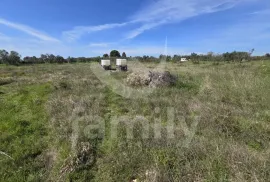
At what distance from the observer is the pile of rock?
1105 centimetres

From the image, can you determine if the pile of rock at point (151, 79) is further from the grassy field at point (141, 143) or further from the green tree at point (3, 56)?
the green tree at point (3, 56)

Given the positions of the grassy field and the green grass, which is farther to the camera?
the green grass

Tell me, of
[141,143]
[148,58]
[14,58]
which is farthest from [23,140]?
[14,58]

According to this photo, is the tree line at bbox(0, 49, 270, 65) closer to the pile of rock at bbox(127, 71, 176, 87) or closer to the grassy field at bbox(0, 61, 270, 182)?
the pile of rock at bbox(127, 71, 176, 87)

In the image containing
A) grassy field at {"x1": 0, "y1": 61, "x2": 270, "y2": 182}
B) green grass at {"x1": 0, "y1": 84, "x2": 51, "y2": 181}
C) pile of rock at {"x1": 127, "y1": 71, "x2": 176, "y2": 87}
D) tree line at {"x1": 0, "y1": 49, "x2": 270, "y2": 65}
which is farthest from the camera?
tree line at {"x1": 0, "y1": 49, "x2": 270, "y2": 65}

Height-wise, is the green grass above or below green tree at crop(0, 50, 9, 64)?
below

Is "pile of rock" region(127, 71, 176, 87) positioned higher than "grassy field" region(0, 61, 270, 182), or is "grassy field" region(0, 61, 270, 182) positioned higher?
"pile of rock" region(127, 71, 176, 87)

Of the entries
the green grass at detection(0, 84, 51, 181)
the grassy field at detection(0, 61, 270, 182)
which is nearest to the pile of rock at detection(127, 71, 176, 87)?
the grassy field at detection(0, 61, 270, 182)

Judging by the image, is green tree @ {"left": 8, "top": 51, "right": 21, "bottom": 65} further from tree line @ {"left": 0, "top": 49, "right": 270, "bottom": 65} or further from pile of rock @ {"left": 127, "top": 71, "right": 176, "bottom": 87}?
pile of rock @ {"left": 127, "top": 71, "right": 176, "bottom": 87}

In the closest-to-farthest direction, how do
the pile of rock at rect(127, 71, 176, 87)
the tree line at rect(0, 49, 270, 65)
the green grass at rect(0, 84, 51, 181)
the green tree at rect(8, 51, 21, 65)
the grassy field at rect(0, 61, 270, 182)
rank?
the grassy field at rect(0, 61, 270, 182), the green grass at rect(0, 84, 51, 181), the pile of rock at rect(127, 71, 176, 87), the tree line at rect(0, 49, 270, 65), the green tree at rect(8, 51, 21, 65)

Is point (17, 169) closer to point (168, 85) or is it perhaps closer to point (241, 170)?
point (241, 170)

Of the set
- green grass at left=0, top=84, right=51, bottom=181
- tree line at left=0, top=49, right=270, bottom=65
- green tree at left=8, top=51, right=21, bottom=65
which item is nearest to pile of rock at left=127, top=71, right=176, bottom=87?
green grass at left=0, top=84, right=51, bottom=181

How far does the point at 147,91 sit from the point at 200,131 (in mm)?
4855

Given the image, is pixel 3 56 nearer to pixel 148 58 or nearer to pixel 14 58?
pixel 14 58
